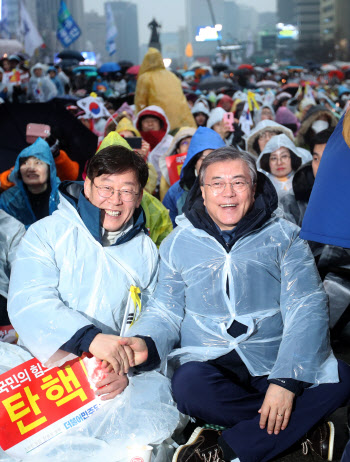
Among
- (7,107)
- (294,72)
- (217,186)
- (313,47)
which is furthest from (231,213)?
(313,47)

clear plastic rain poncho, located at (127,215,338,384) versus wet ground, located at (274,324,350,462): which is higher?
clear plastic rain poncho, located at (127,215,338,384)

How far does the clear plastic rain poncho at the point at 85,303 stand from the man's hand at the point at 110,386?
0.04m

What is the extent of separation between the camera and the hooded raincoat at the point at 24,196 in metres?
4.35

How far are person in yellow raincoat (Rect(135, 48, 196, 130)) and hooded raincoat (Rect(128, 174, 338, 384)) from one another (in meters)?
5.71

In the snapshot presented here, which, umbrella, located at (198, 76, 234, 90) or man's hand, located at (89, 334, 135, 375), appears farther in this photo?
umbrella, located at (198, 76, 234, 90)

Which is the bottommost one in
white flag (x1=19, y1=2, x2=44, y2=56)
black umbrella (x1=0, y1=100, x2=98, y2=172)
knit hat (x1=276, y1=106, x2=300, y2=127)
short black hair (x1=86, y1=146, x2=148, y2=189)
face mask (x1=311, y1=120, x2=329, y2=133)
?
knit hat (x1=276, y1=106, x2=300, y2=127)

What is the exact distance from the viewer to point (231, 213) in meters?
2.67

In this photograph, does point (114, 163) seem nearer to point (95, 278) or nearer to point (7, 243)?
point (95, 278)

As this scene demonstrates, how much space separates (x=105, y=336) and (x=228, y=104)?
10832mm

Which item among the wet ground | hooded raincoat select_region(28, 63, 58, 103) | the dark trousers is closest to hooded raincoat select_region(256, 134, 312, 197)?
the wet ground

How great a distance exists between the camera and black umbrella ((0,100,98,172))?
5699 millimetres

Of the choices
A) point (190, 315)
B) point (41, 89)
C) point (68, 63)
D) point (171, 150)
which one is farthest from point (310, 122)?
point (68, 63)

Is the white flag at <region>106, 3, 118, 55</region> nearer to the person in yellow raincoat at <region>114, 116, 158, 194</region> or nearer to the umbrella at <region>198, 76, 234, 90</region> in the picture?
the umbrella at <region>198, 76, 234, 90</region>

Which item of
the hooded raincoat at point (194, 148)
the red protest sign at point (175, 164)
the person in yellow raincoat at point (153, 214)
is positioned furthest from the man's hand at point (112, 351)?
the red protest sign at point (175, 164)
